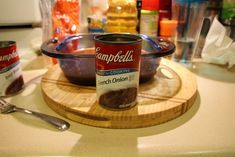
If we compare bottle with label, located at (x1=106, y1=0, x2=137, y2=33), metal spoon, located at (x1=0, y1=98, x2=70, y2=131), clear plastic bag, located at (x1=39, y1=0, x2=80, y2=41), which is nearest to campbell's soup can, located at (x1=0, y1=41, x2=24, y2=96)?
metal spoon, located at (x1=0, y1=98, x2=70, y2=131)

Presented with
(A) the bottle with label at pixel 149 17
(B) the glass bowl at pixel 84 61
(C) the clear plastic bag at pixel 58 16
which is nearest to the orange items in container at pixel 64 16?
(C) the clear plastic bag at pixel 58 16

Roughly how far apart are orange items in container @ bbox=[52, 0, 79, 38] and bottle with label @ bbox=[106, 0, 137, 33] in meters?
0.16

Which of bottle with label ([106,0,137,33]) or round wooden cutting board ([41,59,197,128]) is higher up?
bottle with label ([106,0,137,33])

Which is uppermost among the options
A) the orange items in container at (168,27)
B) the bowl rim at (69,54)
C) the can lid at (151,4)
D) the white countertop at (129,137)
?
the can lid at (151,4)

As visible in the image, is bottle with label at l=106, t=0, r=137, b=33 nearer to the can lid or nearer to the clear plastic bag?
the can lid

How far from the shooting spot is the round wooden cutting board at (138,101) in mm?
409

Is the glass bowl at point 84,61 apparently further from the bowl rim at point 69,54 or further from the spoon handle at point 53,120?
the spoon handle at point 53,120

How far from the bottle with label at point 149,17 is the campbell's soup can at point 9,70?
44cm

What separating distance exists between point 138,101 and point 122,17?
46 cm

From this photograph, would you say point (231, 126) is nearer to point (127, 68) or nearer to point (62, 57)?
point (127, 68)

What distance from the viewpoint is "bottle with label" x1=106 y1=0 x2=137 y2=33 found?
32.9 inches

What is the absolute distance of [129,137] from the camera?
0.38 m

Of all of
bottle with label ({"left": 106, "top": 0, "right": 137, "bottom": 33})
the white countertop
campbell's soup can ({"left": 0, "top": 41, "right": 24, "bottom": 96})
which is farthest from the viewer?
bottle with label ({"left": 106, "top": 0, "right": 137, "bottom": 33})

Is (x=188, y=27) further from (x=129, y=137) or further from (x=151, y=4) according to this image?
(x=129, y=137)
